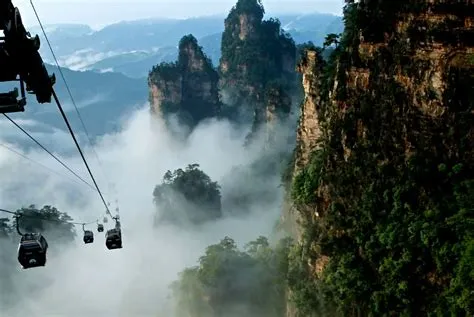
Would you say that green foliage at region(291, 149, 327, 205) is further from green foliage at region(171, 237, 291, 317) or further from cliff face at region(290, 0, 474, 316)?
green foliage at region(171, 237, 291, 317)

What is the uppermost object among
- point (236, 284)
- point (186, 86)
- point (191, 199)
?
point (186, 86)

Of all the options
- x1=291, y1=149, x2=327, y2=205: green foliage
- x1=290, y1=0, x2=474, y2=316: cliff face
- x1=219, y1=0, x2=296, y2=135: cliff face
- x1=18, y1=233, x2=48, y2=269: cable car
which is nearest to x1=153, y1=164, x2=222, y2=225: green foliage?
x1=219, y1=0, x2=296, y2=135: cliff face

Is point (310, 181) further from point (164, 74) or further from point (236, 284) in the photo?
point (164, 74)

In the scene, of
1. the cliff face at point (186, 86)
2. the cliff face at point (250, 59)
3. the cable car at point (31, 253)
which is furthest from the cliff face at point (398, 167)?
the cliff face at point (250, 59)

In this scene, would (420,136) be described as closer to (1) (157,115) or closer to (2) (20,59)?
(2) (20,59)

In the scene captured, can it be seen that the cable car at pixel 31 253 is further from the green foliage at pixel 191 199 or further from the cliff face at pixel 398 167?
the green foliage at pixel 191 199

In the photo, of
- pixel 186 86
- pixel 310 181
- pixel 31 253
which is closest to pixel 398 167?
pixel 310 181
